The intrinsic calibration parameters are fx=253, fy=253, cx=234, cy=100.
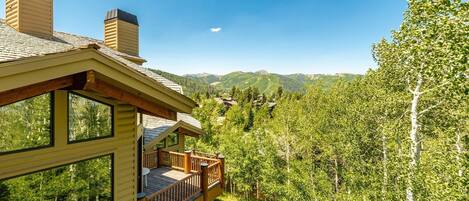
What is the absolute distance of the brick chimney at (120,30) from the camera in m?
13.7

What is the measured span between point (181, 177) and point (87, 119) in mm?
6716

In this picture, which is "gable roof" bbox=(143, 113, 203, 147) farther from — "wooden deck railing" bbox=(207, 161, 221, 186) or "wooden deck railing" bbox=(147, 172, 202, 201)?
"wooden deck railing" bbox=(147, 172, 202, 201)

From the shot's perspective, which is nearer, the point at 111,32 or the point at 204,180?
the point at 204,180

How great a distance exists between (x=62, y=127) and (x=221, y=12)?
109 ft

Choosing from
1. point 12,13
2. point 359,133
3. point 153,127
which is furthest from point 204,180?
point 359,133

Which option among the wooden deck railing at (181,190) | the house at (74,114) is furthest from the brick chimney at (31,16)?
the wooden deck railing at (181,190)

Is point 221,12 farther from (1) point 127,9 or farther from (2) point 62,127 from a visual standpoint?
(2) point 62,127

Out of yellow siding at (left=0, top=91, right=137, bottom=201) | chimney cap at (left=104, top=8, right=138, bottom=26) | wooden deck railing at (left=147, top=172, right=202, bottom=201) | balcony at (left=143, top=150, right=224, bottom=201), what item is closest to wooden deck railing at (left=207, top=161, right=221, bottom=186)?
balcony at (left=143, top=150, right=224, bottom=201)

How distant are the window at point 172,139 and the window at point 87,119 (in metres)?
9.40

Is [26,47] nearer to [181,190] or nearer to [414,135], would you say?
[181,190]

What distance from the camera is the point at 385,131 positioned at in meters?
12.9

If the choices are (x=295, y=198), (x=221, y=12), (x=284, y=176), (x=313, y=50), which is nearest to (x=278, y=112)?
(x=284, y=176)

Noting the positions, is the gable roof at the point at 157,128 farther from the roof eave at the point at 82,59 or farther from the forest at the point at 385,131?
the forest at the point at 385,131

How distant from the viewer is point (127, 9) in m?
14.6
